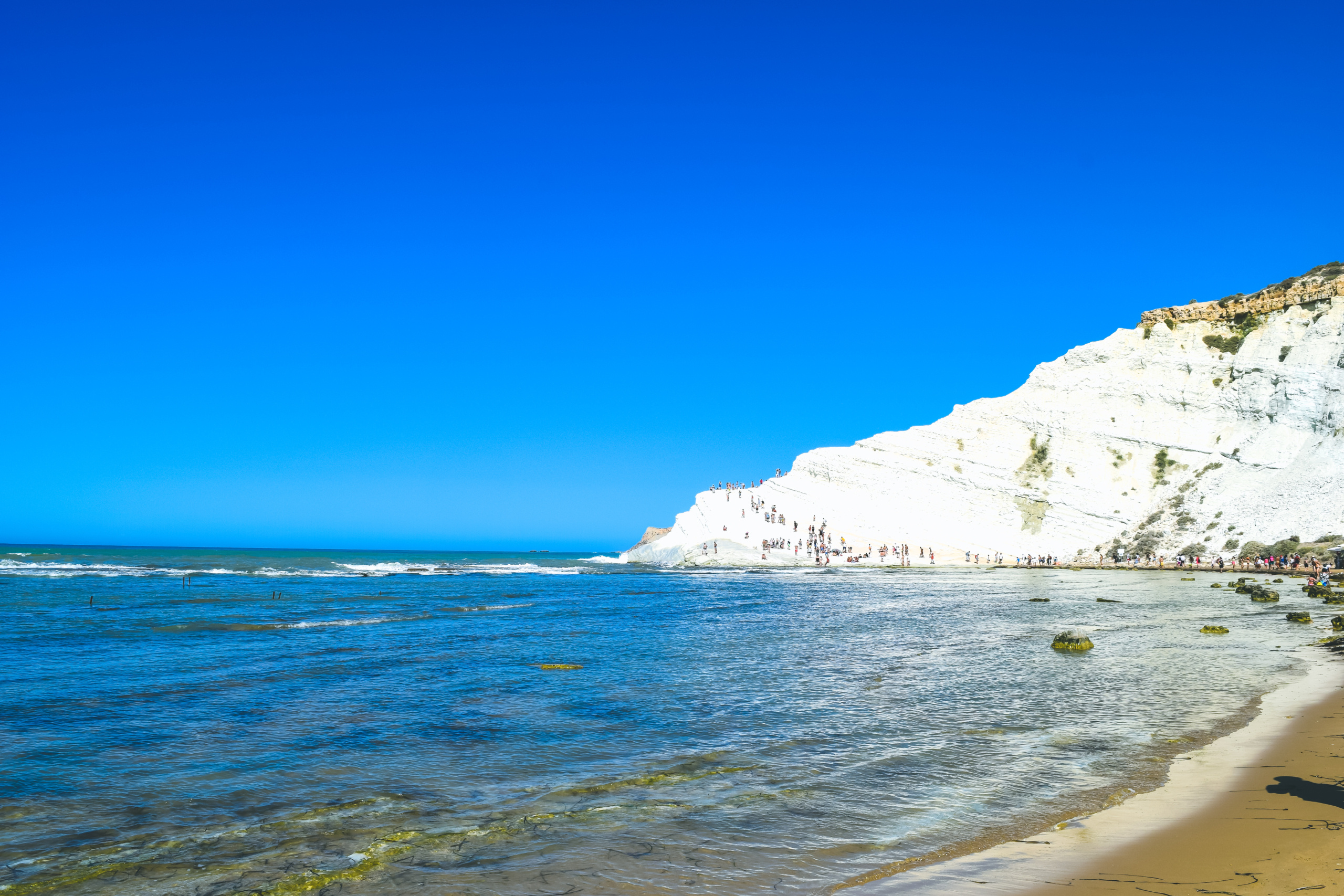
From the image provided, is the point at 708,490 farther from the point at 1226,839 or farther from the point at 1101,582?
the point at 1226,839

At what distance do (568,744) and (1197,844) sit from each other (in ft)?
20.8

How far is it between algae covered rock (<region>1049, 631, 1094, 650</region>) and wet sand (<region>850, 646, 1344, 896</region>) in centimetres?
923

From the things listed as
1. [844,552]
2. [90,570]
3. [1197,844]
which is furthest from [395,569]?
[1197,844]

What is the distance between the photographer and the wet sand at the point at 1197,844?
5.24 metres

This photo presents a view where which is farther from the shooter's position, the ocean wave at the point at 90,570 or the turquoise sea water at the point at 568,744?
the ocean wave at the point at 90,570

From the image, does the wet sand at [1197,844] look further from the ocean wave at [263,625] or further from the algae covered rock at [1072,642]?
the ocean wave at [263,625]

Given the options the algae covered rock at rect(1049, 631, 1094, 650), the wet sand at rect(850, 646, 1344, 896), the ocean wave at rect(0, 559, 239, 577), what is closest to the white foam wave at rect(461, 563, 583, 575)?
the ocean wave at rect(0, 559, 239, 577)

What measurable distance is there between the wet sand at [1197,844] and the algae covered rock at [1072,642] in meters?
9.23

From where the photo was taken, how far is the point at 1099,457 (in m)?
74.4

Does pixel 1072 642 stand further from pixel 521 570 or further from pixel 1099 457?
pixel 1099 457

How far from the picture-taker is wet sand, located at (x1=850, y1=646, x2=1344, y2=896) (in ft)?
17.2

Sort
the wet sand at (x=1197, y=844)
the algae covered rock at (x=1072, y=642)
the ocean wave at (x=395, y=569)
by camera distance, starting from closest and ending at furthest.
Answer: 1. the wet sand at (x=1197, y=844)
2. the algae covered rock at (x=1072, y=642)
3. the ocean wave at (x=395, y=569)

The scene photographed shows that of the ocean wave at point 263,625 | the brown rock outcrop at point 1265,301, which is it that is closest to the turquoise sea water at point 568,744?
the ocean wave at point 263,625

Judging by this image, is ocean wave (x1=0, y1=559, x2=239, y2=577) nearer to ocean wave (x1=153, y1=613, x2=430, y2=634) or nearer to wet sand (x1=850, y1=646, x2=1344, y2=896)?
ocean wave (x1=153, y1=613, x2=430, y2=634)
